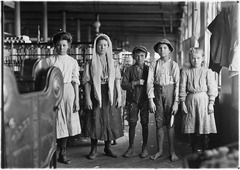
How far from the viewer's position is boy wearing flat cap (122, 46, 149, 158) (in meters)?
3.53

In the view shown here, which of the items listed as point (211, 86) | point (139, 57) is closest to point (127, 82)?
point (139, 57)

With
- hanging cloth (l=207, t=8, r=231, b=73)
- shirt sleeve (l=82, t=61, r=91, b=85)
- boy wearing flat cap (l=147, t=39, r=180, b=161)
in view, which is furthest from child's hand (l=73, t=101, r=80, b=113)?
hanging cloth (l=207, t=8, r=231, b=73)

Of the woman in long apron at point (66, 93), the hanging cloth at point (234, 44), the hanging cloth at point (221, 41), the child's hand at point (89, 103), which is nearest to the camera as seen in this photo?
the hanging cloth at point (234, 44)

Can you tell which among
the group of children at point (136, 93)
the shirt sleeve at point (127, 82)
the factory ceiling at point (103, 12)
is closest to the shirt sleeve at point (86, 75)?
the group of children at point (136, 93)

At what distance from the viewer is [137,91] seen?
139 inches

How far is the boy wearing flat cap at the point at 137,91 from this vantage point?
353 centimetres

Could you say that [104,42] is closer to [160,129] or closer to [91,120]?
[91,120]

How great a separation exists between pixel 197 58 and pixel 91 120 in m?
1.30

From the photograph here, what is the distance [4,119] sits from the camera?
1.71 meters

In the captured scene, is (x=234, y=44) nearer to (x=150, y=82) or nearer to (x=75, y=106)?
(x=150, y=82)

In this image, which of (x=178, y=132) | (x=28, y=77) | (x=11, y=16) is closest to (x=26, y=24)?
(x=11, y=16)

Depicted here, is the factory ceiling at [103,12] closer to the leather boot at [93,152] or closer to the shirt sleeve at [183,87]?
the leather boot at [93,152]

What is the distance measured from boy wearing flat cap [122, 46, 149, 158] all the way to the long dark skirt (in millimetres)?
224

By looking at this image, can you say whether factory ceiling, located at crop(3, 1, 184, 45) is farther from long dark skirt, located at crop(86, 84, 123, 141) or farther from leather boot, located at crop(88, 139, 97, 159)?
leather boot, located at crop(88, 139, 97, 159)
